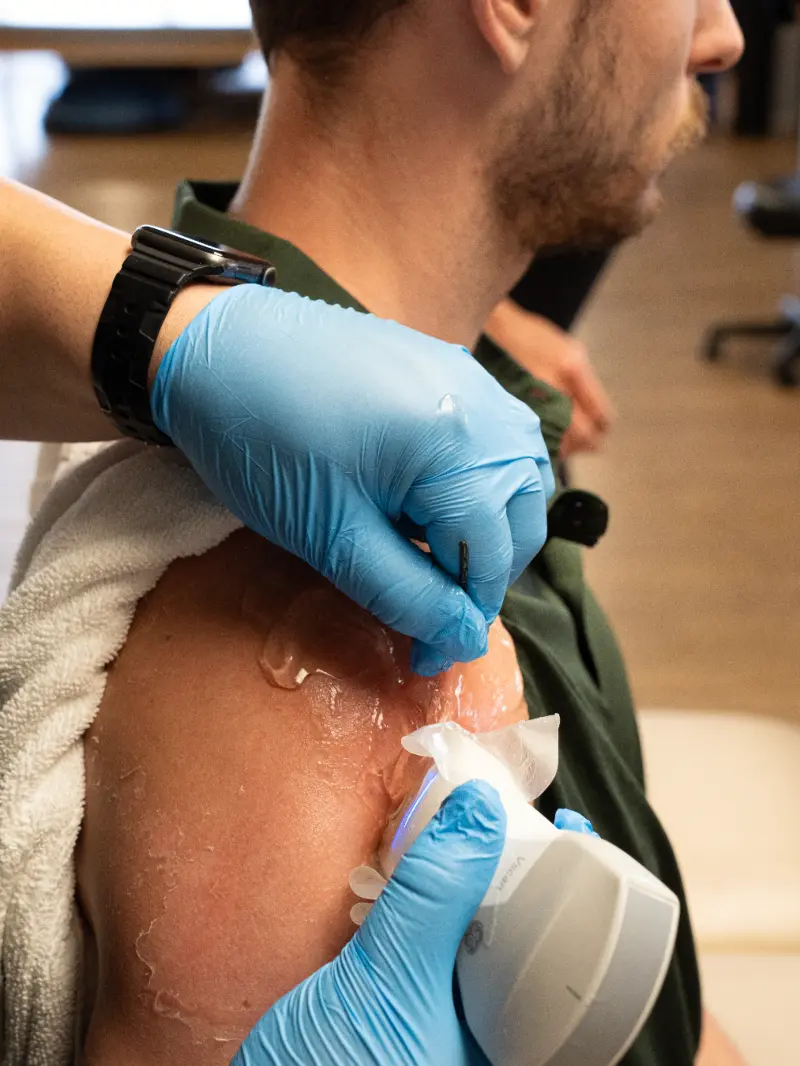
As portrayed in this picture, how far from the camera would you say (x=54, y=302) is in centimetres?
83

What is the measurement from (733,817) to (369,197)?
3.01 ft

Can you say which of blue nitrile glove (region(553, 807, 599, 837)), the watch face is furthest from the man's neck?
blue nitrile glove (region(553, 807, 599, 837))

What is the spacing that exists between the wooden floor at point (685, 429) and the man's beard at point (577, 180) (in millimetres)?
1405

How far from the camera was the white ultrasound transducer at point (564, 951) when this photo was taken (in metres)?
0.60

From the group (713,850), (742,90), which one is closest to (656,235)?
(742,90)

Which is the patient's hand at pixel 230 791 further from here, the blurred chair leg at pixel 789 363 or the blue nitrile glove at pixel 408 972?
the blurred chair leg at pixel 789 363

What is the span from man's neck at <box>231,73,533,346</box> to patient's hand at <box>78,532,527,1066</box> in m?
0.28

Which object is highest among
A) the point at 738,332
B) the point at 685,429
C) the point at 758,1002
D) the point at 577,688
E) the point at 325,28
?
the point at 325,28

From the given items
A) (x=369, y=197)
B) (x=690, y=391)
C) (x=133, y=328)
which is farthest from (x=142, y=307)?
(x=690, y=391)

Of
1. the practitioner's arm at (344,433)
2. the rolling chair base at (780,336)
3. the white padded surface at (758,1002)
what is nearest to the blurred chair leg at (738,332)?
the rolling chair base at (780,336)

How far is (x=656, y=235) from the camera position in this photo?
429cm

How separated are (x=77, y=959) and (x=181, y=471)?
0.37 metres

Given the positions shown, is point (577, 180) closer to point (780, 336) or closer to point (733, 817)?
point (733, 817)

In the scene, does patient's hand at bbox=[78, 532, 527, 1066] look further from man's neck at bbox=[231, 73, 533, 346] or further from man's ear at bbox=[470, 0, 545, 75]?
man's ear at bbox=[470, 0, 545, 75]
